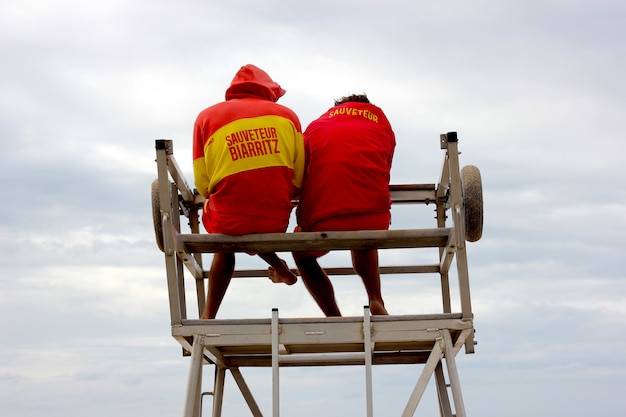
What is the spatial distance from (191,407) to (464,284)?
2.34m

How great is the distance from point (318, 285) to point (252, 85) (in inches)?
72.2

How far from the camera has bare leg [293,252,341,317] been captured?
830cm

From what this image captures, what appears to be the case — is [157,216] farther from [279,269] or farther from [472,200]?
[472,200]

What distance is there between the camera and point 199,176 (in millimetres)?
7789

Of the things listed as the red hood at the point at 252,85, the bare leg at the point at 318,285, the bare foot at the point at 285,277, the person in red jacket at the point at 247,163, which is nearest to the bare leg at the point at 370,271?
the bare leg at the point at 318,285

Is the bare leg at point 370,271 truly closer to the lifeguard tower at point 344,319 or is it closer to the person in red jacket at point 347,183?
the person in red jacket at point 347,183

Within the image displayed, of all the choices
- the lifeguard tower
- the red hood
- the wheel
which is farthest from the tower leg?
the wheel

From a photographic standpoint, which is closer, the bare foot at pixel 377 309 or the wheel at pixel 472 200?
the wheel at pixel 472 200

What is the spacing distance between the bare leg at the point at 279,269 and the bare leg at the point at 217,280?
0.40m

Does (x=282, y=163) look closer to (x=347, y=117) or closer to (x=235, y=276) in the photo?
(x=347, y=117)

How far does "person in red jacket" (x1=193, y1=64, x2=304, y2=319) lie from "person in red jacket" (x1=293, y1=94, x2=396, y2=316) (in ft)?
0.73

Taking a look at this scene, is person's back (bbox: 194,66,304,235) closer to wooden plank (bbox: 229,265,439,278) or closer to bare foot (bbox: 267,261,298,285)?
bare foot (bbox: 267,261,298,285)

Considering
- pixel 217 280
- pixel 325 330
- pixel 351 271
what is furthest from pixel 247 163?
pixel 351 271

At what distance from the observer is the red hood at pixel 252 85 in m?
7.99
